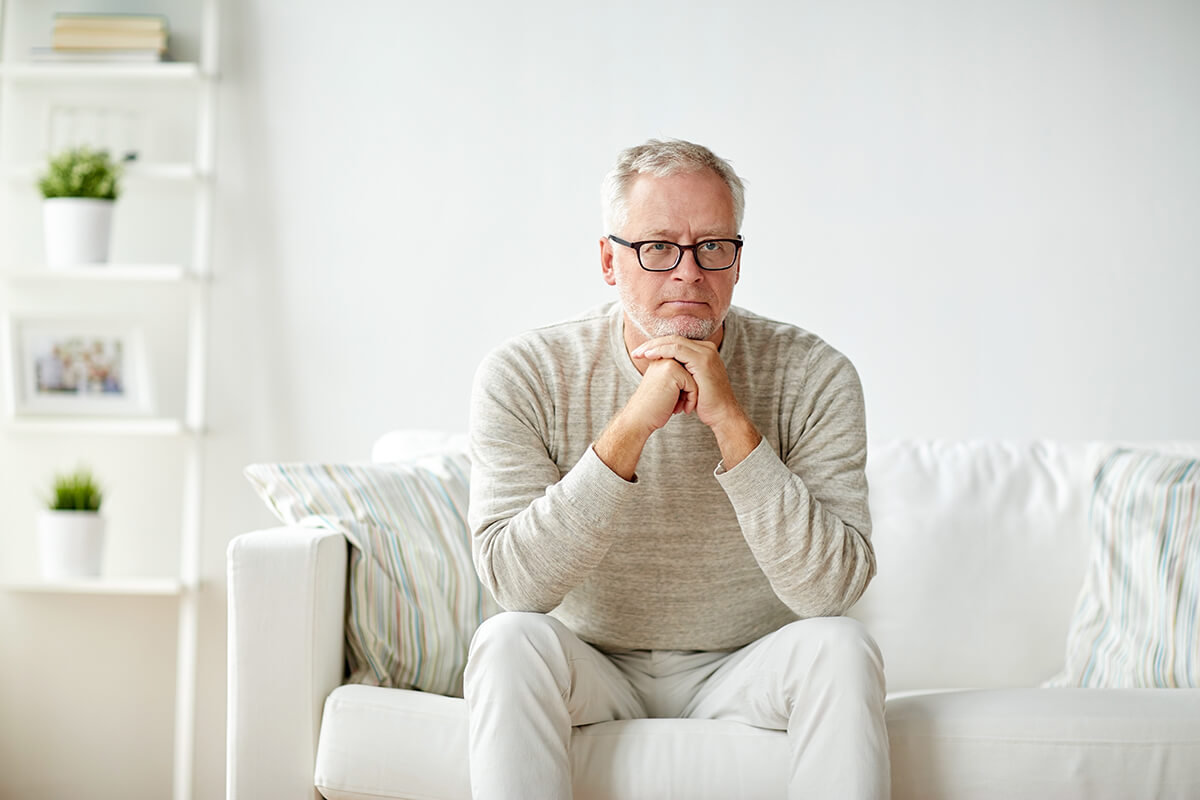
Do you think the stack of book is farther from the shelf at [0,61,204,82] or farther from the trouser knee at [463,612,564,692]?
the trouser knee at [463,612,564,692]

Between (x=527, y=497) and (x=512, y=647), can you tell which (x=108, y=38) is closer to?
(x=527, y=497)

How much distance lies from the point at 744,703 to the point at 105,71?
2.12 metres

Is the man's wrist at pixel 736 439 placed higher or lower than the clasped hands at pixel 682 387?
lower

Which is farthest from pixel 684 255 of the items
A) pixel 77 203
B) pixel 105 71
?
pixel 105 71

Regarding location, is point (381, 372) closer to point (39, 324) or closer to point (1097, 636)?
point (39, 324)

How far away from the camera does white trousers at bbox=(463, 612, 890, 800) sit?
4.50 ft

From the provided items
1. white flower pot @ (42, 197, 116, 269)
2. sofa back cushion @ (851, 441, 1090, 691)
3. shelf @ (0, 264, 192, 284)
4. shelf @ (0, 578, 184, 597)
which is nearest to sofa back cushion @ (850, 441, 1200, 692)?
sofa back cushion @ (851, 441, 1090, 691)

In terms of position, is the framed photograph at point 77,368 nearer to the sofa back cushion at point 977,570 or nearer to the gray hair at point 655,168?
the gray hair at point 655,168

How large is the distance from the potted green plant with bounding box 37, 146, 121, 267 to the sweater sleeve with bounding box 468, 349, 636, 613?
132cm

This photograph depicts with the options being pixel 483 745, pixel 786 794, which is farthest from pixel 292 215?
pixel 786 794

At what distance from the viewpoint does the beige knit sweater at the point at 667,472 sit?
5.34 feet

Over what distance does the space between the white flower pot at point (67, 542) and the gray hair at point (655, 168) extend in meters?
1.54

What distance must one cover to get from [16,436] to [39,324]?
32cm

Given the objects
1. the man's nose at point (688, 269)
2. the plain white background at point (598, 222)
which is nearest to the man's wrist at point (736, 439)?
the man's nose at point (688, 269)
